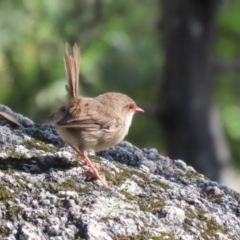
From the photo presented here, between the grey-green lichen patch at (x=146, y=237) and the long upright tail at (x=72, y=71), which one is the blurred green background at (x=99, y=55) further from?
the grey-green lichen patch at (x=146, y=237)

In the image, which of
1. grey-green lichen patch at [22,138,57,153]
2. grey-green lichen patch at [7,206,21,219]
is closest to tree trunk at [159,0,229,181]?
grey-green lichen patch at [22,138,57,153]

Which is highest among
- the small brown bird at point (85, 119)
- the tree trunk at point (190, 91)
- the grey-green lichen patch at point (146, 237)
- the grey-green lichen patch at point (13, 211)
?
the tree trunk at point (190, 91)

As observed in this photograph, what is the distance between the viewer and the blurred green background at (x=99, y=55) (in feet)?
35.0

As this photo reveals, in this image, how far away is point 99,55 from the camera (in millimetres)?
11078

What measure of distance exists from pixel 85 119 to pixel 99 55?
6571 millimetres

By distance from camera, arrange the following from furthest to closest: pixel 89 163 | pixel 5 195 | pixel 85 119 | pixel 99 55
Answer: pixel 99 55 → pixel 85 119 → pixel 89 163 → pixel 5 195

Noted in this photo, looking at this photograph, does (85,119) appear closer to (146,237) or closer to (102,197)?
(102,197)

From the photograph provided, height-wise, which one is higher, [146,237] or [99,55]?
[99,55]

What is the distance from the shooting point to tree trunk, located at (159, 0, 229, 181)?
9883 millimetres

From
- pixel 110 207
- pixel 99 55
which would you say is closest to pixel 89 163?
pixel 110 207

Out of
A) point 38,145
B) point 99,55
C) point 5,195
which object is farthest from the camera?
point 99,55

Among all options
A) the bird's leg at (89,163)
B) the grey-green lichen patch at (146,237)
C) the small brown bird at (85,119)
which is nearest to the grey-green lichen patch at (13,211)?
the grey-green lichen patch at (146,237)

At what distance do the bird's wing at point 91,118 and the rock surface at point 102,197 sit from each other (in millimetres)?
196

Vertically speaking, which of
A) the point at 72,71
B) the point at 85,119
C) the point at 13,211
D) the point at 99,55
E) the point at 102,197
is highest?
the point at 99,55
